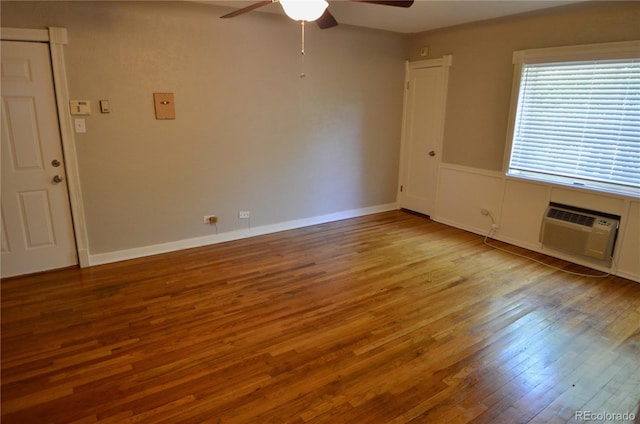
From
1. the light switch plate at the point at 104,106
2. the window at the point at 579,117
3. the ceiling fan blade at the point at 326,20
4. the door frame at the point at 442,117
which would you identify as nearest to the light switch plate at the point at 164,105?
the light switch plate at the point at 104,106

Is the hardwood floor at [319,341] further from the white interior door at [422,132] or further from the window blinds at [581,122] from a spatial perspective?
→ the white interior door at [422,132]

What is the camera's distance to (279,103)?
4.58m

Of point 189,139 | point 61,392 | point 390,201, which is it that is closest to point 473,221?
point 390,201

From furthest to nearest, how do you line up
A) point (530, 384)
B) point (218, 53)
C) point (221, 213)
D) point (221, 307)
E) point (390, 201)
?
point (390, 201), point (221, 213), point (218, 53), point (221, 307), point (530, 384)

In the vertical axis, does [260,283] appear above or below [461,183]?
below

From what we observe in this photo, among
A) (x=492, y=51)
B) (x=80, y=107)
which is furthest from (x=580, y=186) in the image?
(x=80, y=107)

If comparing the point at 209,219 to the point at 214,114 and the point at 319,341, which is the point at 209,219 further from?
the point at 319,341

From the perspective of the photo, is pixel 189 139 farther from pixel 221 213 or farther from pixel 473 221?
pixel 473 221

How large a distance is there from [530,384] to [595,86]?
9.80ft

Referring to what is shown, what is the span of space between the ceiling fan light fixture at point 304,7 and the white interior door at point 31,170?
2.46 metres

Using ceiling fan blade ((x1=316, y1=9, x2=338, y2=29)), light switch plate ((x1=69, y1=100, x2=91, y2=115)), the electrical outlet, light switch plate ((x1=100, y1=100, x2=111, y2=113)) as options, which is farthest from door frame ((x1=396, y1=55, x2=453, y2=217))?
light switch plate ((x1=69, y1=100, x2=91, y2=115))

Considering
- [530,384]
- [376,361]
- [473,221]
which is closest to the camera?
[530,384]

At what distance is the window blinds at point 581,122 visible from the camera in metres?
3.49

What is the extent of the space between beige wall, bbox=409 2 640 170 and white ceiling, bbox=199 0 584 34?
19 cm
